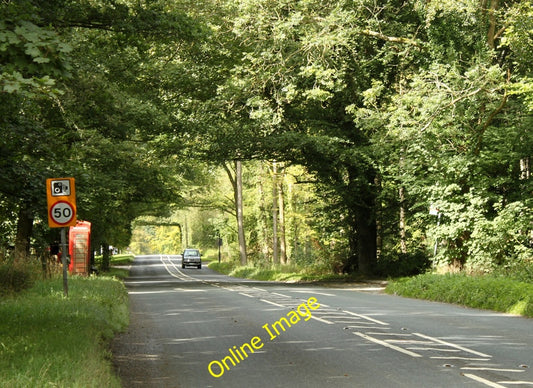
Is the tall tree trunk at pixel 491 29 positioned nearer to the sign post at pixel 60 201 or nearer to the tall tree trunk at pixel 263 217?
the sign post at pixel 60 201

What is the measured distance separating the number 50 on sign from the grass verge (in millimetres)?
10709

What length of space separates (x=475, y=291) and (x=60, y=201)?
1149 cm

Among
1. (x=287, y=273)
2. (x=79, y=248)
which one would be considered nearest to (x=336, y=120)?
(x=287, y=273)

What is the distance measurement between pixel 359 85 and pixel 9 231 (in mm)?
16562

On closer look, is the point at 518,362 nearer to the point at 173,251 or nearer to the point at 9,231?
the point at 9,231

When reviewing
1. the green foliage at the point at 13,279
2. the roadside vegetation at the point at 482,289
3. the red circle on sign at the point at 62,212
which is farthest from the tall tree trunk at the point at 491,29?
the green foliage at the point at 13,279

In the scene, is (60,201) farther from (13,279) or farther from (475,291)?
(475,291)

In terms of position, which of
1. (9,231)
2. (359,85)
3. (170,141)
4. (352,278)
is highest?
(359,85)

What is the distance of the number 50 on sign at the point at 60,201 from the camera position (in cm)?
1468

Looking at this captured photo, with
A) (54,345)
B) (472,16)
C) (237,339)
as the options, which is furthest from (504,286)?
(54,345)

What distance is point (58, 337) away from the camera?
9.43 meters

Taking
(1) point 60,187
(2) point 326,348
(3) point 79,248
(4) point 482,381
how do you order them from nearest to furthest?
Answer: (4) point 482,381 < (2) point 326,348 < (1) point 60,187 < (3) point 79,248

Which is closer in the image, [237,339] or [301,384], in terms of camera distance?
[301,384]

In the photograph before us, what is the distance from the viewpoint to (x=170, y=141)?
31.2 meters
